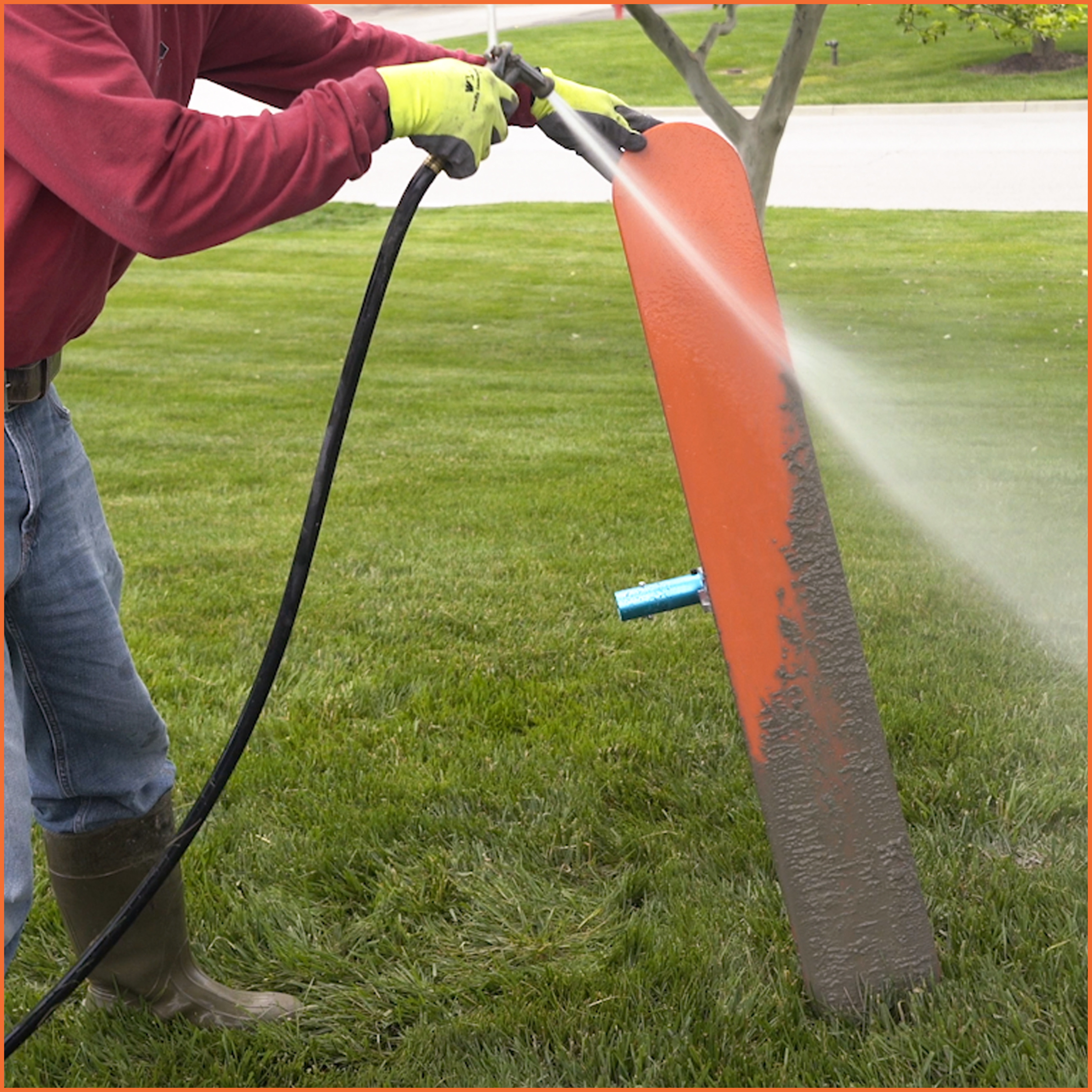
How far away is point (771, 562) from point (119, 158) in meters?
1.08

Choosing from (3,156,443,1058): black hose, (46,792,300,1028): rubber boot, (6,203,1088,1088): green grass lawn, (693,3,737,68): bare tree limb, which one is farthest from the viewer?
(693,3,737,68): bare tree limb

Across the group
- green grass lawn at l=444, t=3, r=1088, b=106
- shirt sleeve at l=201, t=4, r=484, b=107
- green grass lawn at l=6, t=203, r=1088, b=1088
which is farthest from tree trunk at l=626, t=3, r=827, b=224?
green grass lawn at l=444, t=3, r=1088, b=106

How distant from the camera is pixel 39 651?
198cm

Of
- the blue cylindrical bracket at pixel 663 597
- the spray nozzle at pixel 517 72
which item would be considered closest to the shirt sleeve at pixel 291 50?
the spray nozzle at pixel 517 72

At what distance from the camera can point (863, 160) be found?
16719 millimetres

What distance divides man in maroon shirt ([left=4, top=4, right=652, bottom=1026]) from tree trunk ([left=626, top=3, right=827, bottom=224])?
5603 millimetres

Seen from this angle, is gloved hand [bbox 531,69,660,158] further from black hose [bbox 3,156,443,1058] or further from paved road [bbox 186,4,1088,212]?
paved road [bbox 186,4,1088,212]

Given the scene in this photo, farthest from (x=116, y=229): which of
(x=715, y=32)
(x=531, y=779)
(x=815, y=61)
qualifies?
(x=815, y=61)

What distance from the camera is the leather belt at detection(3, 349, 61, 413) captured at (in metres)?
1.82

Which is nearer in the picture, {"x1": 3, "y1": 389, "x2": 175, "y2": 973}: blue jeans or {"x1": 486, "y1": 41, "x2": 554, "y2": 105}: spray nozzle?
{"x1": 3, "y1": 389, "x2": 175, "y2": 973}: blue jeans

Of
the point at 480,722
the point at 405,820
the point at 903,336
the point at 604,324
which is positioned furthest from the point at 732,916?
the point at 604,324

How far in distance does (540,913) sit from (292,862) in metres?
0.52

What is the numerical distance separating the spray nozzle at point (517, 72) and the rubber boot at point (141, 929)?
1.34 metres

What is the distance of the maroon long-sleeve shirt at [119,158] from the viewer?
5.18 feet
